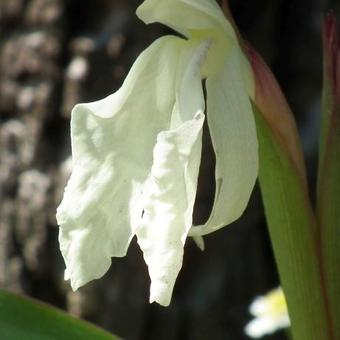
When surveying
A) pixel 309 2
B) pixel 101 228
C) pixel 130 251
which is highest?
pixel 101 228

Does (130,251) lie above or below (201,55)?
below

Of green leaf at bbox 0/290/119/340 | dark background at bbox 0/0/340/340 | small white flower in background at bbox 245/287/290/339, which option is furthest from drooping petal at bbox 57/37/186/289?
dark background at bbox 0/0/340/340

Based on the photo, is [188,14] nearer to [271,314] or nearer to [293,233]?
[293,233]

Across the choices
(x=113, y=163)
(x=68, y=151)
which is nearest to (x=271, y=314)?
(x=68, y=151)

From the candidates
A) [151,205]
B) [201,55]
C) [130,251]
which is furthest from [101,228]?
[130,251]

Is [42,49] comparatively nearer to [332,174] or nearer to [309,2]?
[309,2]

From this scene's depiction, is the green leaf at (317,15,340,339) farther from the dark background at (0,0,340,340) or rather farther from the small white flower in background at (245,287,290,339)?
the dark background at (0,0,340,340)
